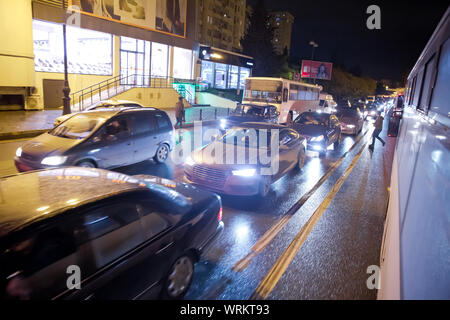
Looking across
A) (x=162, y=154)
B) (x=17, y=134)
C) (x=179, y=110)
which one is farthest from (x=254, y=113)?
(x=17, y=134)

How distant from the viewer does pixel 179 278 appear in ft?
11.6

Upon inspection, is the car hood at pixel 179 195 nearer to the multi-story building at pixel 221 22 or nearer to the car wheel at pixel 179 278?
the car wheel at pixel 179 278

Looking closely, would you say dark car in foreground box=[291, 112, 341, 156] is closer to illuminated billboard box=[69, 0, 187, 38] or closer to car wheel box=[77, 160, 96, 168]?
car wheel box=[77, 160, 96, 168]

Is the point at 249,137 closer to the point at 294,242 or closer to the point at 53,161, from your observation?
the point at 294,242

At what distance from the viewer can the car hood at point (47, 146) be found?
7090mm

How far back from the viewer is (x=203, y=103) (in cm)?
3431

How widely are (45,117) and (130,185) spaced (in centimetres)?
1551

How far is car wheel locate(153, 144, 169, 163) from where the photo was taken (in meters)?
9.80

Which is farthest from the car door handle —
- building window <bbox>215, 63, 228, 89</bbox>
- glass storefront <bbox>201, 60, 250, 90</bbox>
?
building window <bbox>215, 63, 228, 89</bbox>

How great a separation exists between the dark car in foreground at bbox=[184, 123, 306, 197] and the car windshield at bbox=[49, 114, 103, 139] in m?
2.58

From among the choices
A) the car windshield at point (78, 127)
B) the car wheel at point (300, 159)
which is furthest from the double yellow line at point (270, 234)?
the car windshield at point (78, 127)

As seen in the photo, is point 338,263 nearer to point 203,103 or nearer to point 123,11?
point 123,11

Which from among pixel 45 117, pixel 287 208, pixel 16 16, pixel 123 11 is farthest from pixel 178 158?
pixel 123 11

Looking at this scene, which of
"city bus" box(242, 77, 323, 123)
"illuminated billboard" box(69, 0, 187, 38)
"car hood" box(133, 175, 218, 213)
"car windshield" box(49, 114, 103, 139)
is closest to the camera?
"car hood" box(133, 175, 218, 213)
